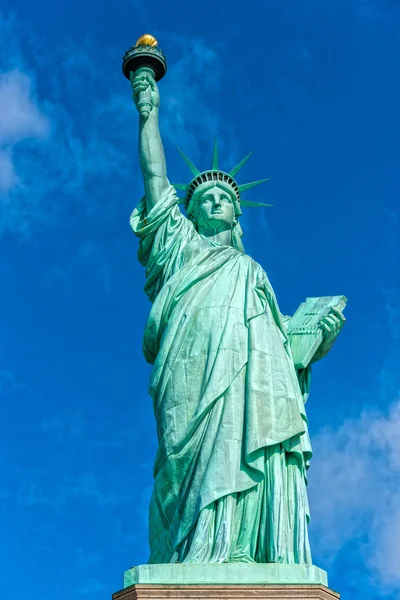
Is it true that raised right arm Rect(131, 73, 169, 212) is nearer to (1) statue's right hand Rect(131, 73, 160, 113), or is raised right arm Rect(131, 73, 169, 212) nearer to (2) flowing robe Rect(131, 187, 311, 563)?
(1) statue's right hand Rect(131, 73, 160, 113)

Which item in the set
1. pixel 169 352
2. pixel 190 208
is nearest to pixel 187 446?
pixel 169 352

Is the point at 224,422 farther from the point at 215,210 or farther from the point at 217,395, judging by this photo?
the point at 215,210

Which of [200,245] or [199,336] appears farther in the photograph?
[200,245]

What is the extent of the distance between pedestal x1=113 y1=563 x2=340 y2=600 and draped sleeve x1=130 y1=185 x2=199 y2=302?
15.2ft

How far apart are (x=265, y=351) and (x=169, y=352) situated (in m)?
1.22

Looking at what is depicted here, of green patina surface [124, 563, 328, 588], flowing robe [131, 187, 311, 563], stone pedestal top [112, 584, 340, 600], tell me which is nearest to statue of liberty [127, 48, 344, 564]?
flowing robe [131, 187, 311, 563]

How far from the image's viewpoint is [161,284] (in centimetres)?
1558

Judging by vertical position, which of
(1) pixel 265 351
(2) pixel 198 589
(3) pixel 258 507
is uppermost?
(1) pixel 265 351

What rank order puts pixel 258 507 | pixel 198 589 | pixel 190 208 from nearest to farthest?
pixel 198 589
pixel 258 507
pixel 190 208

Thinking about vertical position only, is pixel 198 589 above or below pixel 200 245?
below

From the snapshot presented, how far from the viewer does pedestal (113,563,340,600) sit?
11.8 meters

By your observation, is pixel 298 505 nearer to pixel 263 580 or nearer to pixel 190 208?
pixel 263 580

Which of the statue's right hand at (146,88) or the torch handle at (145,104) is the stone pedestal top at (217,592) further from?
the statue's right hand at (146,88)

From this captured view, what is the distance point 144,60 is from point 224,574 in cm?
799
